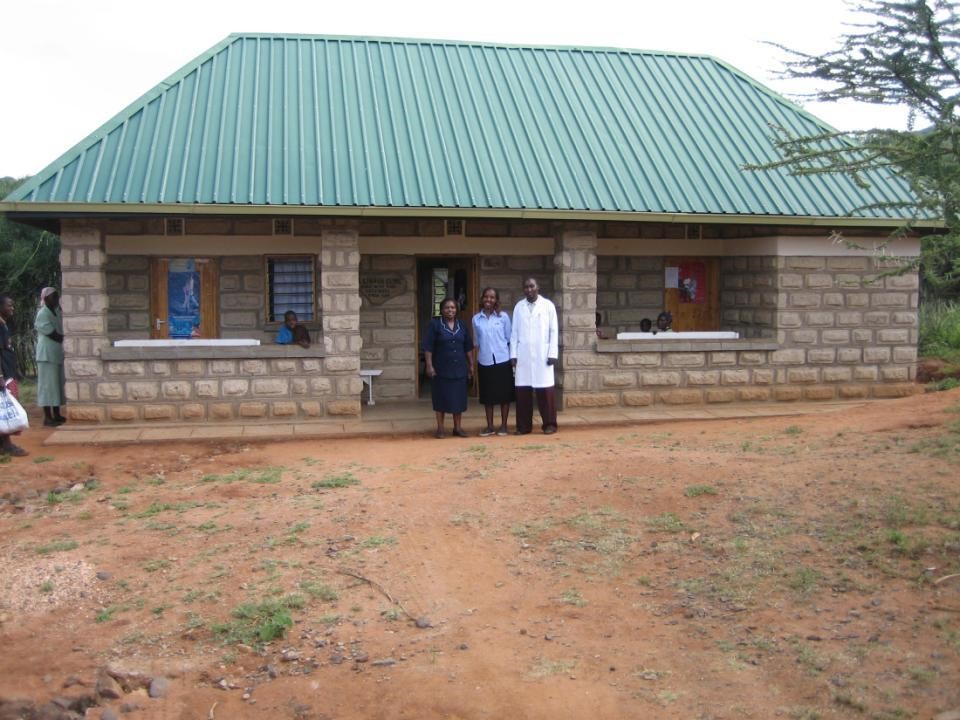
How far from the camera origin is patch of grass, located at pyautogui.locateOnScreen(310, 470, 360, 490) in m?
8.60

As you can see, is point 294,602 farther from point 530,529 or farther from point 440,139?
point 440,139

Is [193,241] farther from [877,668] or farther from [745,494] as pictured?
[877,668]

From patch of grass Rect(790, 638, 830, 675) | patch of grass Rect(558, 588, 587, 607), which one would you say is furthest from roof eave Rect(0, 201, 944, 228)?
patch of grass Rect(790, 638, 830, 675)

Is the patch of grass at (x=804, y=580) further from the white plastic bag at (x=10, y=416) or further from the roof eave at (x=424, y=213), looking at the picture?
the white plastic bag at (x=10, y=416)

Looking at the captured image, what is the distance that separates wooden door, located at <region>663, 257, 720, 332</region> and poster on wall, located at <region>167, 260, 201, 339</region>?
6.50m

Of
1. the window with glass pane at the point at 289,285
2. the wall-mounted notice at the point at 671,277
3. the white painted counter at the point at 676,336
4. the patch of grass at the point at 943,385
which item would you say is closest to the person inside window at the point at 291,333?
the window with glass pane at the point at 289,285

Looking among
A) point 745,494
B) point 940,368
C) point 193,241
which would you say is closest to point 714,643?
point 745,494

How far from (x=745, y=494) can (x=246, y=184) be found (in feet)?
22.8

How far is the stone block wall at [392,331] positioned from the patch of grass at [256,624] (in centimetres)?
750

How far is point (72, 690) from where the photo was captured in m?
5.09

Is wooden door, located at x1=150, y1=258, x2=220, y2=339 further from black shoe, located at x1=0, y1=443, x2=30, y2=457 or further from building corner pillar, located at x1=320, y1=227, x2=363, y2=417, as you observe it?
black shoe, located at x1=0, y1=443, x2=30, y2=457

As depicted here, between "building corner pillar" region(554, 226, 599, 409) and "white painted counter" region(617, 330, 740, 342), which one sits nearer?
"building corner pillar" region(554, 226, 599, 409)

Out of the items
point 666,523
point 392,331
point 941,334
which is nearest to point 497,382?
point 392,331

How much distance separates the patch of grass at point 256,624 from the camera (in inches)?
222
